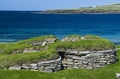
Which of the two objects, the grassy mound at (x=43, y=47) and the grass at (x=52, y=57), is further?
the grassy mound at (x=43, y=47)

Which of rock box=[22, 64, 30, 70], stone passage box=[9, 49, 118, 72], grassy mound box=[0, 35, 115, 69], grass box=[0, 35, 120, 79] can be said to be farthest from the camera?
stone passage box=[9, 49, 118, 72]

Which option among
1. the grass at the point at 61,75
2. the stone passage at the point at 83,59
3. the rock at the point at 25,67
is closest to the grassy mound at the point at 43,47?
the rock at the point at 25,67

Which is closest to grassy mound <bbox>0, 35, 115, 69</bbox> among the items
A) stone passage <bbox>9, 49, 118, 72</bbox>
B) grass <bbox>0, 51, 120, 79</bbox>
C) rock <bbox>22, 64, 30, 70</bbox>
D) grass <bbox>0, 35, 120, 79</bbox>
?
grass <bbox>0, 35, 120, 79</bbox>

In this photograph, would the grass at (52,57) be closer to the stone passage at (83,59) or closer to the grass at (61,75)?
the grass at (61,75)

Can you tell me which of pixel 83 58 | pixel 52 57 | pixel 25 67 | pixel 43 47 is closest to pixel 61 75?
pixel 25 67

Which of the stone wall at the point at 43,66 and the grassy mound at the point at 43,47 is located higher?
the grassy mound at the point at 43,47

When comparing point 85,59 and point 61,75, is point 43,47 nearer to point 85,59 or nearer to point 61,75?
point 85,59

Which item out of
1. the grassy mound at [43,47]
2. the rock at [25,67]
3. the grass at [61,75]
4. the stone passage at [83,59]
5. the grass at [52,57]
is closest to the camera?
the grass at [61,75]

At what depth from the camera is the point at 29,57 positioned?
2819 centimetres

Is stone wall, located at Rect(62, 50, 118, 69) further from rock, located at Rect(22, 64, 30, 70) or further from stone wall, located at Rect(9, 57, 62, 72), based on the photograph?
rock, located at Rect(22, 64, 30, 70)

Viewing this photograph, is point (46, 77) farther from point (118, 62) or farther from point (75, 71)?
point (118, 62)

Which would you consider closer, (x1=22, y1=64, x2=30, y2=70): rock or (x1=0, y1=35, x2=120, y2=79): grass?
(x1=0, y1=35, x2=120, y2=79): grass

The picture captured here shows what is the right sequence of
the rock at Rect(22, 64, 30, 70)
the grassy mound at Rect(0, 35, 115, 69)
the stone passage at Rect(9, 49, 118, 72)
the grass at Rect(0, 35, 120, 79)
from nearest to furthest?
the grass at Rect(0, 35, 120, 79)
the rock at Rect(22, 64, 30, 70)
the grassy mound at Rect(0, 35, 115, 69)
the stone passage at Rect(9, 49, 118, 72)

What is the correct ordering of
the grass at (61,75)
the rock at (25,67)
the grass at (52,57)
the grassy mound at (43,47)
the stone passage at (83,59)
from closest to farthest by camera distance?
the grass at (61,75) < the grass at (52,57) < the rock at (25,67) < the grassy mound at (43,47) < the stone passage at (83,59)
